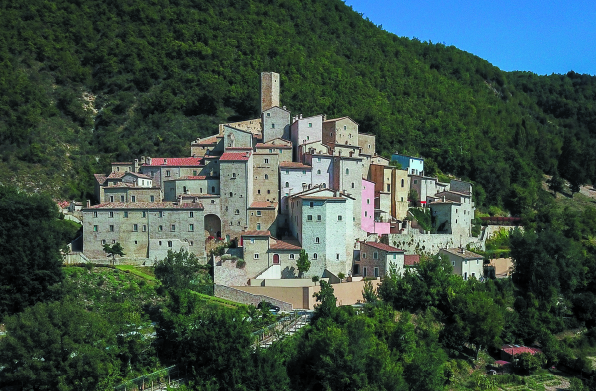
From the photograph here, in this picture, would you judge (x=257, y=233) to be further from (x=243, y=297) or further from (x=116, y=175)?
(x=116, y=175)

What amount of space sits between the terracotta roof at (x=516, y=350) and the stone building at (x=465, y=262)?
604 cm

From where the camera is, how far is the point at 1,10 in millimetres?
87875

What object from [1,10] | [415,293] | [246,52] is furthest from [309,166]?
[1,10]

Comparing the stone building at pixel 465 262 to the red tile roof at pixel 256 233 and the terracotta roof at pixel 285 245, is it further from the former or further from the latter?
the red tile roof at pixel 256 233

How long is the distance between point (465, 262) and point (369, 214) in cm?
792

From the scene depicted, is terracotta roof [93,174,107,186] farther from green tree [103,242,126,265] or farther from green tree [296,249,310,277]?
green tree [296,249,310,277]

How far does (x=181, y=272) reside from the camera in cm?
4334

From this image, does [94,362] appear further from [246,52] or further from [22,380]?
[246,52]

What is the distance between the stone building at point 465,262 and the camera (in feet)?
165

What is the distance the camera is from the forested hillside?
70312 millimetres

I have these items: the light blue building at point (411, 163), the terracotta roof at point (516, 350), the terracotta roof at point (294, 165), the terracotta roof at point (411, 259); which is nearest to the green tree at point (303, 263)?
the terracotta roof at point (411, 259)

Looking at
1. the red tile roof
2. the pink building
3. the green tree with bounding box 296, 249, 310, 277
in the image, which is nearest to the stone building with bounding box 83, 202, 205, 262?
the red tile roof

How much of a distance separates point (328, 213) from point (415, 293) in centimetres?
786

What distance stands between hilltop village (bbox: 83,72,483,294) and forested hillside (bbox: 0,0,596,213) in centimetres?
1107
